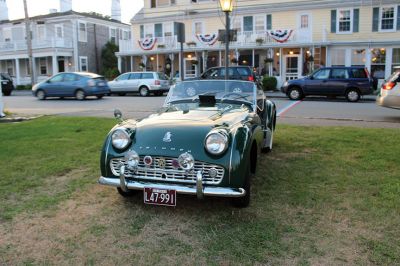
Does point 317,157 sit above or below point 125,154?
below

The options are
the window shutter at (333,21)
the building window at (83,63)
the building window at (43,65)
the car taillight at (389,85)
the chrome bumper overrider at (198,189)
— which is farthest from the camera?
the building window at (43,65)

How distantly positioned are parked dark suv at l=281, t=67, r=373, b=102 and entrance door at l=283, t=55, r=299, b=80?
8859 millimetres

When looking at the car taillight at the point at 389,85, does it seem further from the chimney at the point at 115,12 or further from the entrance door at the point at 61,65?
the chimney at the point at 115,12

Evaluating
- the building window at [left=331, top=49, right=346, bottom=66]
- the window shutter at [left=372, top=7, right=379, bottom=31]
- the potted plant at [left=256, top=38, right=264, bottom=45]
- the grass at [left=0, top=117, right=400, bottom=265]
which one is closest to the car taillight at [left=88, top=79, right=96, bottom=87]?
the potted plant at [left=256, top=38, right=264, bottom=45]

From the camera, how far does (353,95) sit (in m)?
18.8

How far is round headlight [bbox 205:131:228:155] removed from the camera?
4098mm

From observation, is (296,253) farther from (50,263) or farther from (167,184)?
(50,263)

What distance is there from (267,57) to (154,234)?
26.3 metres

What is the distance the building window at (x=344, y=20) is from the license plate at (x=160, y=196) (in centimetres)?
2587

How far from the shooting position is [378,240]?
364 cm

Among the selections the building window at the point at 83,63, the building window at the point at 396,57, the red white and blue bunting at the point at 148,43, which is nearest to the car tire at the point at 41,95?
the red white and blue bunting at the point at 148,43

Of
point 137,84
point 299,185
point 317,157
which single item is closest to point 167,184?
point 299,185

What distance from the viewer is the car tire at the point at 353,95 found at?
18.7 metres

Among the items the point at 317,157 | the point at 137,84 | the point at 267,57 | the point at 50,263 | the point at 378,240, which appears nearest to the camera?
the point at 50,263
